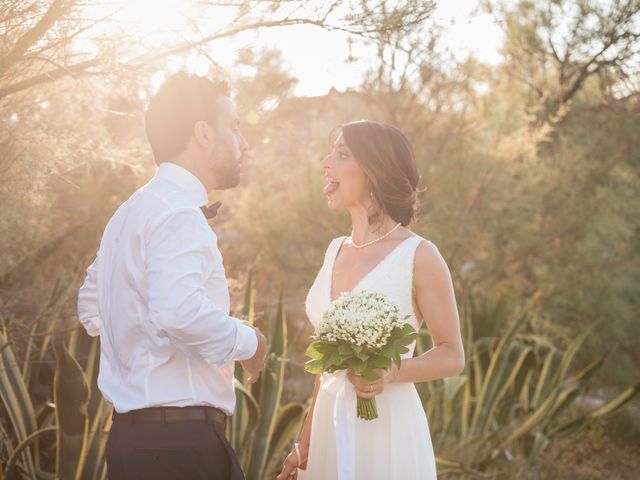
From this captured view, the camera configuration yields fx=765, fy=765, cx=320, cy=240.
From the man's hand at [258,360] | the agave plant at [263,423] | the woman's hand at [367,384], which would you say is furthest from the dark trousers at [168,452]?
the agave plant at [263,423]

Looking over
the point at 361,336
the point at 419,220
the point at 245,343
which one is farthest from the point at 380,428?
the point at 419,220

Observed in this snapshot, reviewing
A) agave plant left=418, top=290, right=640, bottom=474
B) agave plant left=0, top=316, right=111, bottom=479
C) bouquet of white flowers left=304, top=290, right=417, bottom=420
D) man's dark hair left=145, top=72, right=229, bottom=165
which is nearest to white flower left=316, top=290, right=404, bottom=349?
bouquet of white flowers left=304, top=290, right=417, bottom=420

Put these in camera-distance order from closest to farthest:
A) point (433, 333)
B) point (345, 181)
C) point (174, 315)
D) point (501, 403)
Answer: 1. point (174, 315)
2. point (433, 333)
3. point (345, 181)
4. point (501, 403)

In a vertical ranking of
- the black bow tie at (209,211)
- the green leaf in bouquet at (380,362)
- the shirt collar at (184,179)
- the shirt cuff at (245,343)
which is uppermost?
the shirt collar at (184,179)

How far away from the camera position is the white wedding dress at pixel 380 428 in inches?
113

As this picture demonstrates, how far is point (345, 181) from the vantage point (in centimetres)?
322

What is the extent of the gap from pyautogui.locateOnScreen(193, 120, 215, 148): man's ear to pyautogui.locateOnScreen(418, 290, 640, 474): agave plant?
4132 millimetres

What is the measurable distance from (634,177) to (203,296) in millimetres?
10065

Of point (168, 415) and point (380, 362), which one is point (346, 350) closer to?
point (380, 362)

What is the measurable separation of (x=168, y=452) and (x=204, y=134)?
3.30 ft

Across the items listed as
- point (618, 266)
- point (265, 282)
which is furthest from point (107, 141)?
point (618, 266)

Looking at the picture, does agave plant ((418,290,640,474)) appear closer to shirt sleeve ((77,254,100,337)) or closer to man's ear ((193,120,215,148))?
shirt sleeve ((77,254,100,337))

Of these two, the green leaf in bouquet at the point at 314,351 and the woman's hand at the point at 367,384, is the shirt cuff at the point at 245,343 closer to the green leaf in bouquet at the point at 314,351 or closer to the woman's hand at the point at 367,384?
the green leaf in bouquet at the point at 314,351

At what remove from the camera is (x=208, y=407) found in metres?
2.36
